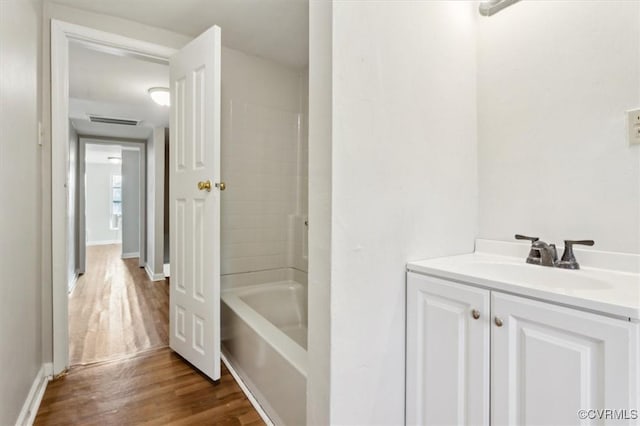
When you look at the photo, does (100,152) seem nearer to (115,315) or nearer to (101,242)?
(101,242)

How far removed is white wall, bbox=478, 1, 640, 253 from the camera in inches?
44.3

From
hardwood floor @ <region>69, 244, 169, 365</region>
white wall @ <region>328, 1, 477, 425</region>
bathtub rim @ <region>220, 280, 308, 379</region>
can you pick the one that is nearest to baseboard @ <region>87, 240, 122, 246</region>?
hardwood floor @ <region>69, 244, 169, 365</region>

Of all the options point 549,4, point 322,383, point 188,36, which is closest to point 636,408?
point 322,383

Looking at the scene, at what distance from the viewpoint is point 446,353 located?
1.09 m

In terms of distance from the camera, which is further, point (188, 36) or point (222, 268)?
point (222, 268)

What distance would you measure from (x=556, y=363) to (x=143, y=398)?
188 centimetres

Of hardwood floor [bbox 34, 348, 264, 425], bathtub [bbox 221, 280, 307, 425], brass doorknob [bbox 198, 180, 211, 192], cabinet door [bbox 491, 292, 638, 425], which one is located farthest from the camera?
brass doorknob [bbox 198, 180, 211, 192]

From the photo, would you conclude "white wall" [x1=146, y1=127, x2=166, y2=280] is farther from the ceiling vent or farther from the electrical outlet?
the electrical outlet

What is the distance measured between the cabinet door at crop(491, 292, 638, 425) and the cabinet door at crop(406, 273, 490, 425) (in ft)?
0.14

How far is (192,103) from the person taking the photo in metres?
1.96

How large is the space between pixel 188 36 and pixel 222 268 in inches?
66.3

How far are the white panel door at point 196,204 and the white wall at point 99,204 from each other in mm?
8040

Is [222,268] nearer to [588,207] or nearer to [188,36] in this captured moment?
[188,36]

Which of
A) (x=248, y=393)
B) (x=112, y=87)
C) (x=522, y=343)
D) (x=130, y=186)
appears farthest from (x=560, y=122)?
(x=130, y=186)
